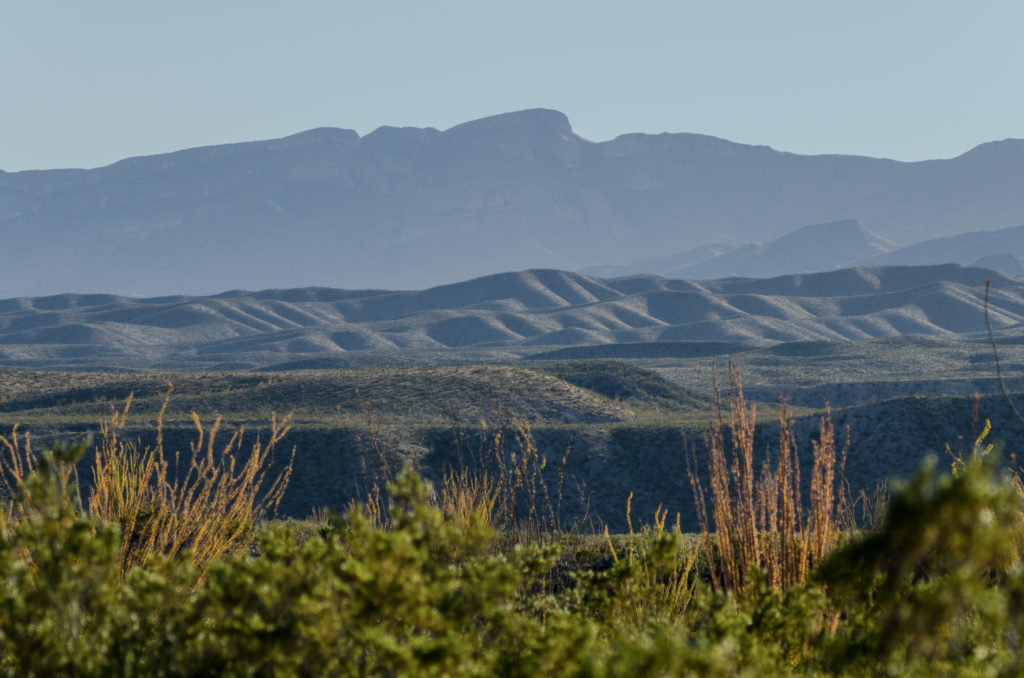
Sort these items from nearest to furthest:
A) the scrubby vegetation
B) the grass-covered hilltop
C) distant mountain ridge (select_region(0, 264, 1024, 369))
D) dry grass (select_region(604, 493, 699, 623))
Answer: the scrubby vegetation → the grass-covered hilltop → dry grass (select_region(604, 493, 699, 623)) → distant mountain ridge (select_region(0, 264, 1024, 369))

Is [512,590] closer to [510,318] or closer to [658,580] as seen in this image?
[658,580]

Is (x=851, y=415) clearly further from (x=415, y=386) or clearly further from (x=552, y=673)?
(x=552, y=673)

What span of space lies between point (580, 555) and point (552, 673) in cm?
464

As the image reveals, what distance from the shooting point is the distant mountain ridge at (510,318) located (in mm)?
72312

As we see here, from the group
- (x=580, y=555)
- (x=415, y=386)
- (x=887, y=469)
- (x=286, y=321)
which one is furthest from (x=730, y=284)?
(x=580, y=555)

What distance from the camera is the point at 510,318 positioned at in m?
82.7

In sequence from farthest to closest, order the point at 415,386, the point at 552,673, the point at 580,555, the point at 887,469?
the point at 415,386 → the point at 887,469 → the point at 580,555 → the point at 552,673

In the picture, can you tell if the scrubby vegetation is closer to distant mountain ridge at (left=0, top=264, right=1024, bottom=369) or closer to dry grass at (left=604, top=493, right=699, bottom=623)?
dry grass at (left=604, top=493, right=699, bottom=623)

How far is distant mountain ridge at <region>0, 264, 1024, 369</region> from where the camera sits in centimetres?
7231

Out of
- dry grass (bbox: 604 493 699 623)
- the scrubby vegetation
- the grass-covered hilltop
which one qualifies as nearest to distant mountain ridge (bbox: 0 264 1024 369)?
dry grass (bbox: 604 493 699 623)

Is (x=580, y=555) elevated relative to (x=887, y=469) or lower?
elevated

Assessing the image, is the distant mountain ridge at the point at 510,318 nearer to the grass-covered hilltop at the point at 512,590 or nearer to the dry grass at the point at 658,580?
the dry grass at the point at 658,580

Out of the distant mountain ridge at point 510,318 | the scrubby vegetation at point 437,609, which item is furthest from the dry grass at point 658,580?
the distant mountain ridge at point 510,318

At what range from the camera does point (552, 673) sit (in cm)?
311
